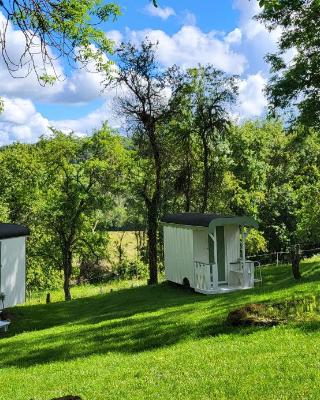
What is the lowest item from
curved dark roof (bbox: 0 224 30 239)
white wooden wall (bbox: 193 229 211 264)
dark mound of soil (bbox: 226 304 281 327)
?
dark mound of soil (bbox: 226 304 281 327)

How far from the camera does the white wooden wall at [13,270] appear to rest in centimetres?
2067

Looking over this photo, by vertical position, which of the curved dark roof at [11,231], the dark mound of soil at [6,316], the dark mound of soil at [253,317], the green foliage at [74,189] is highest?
the green foliage at [74,189]

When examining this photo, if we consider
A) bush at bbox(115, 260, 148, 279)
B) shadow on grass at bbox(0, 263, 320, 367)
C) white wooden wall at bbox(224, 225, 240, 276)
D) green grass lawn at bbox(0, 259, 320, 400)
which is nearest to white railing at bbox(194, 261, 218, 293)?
white wooden wall at bbox(224, 225, 240, 276)

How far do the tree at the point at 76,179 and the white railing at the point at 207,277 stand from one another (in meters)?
11.1

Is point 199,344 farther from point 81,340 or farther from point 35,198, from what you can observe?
point 35,198

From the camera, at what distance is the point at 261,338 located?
10.3 m

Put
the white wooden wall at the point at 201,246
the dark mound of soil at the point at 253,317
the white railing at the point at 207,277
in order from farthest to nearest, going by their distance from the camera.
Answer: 1. the white wooden wall at the point at 201,246
2. the white railing at the point at 207,277
3. the dark mound of soil at the point at 253,317

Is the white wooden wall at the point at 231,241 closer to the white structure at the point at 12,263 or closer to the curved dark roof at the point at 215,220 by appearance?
the curved dark roof at the point at 215,220

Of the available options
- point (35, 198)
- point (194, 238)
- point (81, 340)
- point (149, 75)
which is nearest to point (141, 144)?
point (149, 75)

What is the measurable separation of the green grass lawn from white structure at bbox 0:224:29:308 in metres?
5.55

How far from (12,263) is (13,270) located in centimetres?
34

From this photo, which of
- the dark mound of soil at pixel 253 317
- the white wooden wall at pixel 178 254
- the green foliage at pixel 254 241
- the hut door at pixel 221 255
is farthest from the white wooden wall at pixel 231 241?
the green foliage at pixel 254 241

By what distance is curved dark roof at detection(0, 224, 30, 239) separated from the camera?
67.4ft

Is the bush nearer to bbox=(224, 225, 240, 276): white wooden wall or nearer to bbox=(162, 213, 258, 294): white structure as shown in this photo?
bbox=(162, 213, 258, 294): white structure
